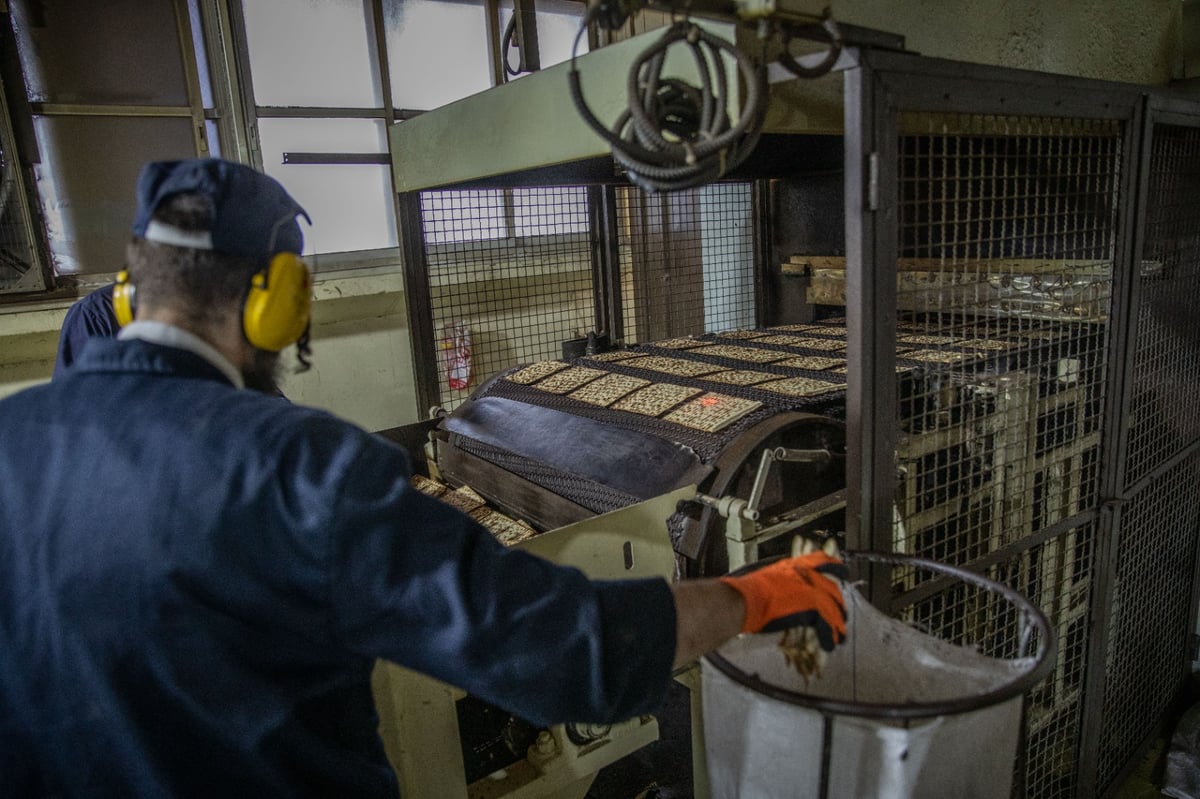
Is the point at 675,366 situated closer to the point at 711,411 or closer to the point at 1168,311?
the point at 711,411

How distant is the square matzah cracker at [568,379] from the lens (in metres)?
2.96

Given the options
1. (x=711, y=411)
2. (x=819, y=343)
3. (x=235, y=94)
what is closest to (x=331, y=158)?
(x=235, y=94)

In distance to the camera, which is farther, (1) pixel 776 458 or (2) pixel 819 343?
(2) pixel 819 343

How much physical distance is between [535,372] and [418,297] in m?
0.54

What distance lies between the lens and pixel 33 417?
107cm

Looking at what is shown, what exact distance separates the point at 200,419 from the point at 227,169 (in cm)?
39

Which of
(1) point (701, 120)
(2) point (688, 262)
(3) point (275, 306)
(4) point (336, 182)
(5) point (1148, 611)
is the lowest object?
(5) point (1148, 611)

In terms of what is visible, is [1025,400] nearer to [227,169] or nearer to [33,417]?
[227,169]

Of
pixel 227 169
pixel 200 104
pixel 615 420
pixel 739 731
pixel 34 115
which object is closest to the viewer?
pixel 227 169

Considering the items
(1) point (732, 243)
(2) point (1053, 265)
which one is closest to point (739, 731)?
(2) point (1053, 265)

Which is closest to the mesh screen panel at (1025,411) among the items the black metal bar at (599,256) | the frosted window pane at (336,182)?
the black metal bar at (599,256)

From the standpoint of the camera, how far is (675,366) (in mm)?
3105

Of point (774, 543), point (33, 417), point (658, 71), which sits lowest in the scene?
point (774, 543)

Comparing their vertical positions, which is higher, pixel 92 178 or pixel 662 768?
pixel 92 178
